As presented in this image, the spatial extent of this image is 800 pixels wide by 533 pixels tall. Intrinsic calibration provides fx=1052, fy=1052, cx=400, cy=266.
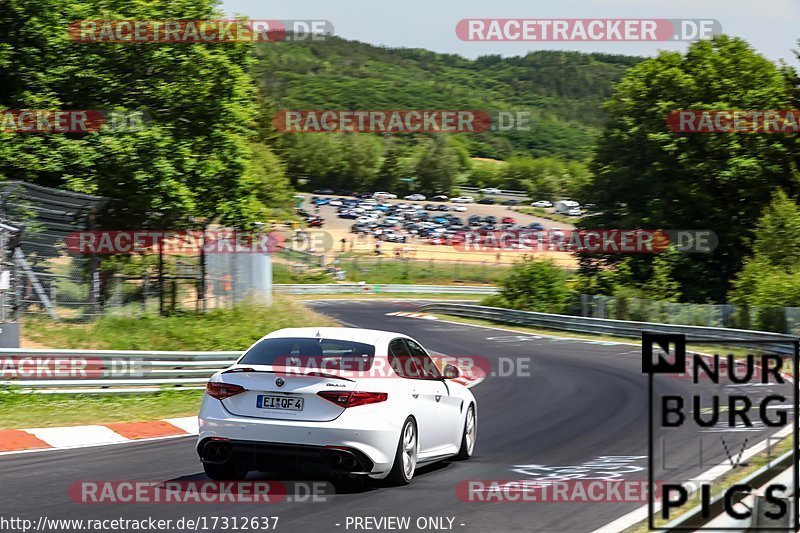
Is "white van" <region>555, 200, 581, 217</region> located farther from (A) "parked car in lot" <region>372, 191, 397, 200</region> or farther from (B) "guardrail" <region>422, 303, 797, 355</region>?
(B) "guardrail" <region>422, 303, 797, 355</region>

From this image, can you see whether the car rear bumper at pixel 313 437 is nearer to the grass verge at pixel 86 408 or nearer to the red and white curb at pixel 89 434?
the red and white curb at pixel 89 434

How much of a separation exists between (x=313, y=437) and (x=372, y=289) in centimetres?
6412

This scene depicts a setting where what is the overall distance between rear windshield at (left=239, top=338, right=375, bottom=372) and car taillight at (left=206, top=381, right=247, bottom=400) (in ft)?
1.04

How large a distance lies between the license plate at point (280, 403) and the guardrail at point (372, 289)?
59925mm

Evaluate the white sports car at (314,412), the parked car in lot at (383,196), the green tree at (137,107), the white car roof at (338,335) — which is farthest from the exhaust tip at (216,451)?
the parked car in lot at (383,196)

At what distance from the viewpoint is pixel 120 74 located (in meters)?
28.7

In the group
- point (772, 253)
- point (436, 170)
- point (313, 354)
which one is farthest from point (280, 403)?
point (436, 170)

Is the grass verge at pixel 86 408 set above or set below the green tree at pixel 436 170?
below

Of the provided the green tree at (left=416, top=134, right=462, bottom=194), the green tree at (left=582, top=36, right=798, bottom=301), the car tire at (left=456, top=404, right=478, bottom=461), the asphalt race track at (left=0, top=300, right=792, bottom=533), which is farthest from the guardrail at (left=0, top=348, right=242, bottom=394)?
the green tree at (left=416, top=134, right=462, bottom=194)

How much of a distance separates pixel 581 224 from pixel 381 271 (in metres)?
30.9

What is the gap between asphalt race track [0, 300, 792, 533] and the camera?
794 centimetres

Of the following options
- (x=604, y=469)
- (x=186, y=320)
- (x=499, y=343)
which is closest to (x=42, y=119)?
(x=186, y=320)

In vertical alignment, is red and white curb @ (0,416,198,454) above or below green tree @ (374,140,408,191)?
below

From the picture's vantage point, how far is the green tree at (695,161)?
4788cm
